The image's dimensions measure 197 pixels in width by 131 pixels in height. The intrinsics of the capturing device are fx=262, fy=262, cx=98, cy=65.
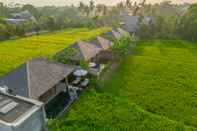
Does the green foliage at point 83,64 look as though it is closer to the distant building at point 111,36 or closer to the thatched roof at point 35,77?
the thatched roof at point 35,77

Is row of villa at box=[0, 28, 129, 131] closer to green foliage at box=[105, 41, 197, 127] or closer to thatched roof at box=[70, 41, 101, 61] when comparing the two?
thatched roof at box=[70, 41, 101, 61]

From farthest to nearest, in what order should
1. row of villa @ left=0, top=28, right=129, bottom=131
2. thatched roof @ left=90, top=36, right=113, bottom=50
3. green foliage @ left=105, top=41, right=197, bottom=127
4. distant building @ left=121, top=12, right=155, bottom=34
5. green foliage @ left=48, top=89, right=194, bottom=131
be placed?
distant building @ left=121, top=12, right=155, bottom=34 → thatched roof @ left=90, top=36, right=113, bottom=50 → green foliage @ left=105, top=41, right=197, bottom=127 → green foliage @ left=48, top=89, right=194, bottom=131 → row of villa @ left=0, top=28, right=129, bottom=131

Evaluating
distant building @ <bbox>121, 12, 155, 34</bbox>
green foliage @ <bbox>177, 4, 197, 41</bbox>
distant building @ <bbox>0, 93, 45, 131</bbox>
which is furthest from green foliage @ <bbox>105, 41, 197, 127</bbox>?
distant building @ <bbox>121, 12, 155, 34</bbox>

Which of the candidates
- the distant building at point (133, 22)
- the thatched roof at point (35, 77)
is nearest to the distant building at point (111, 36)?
the distant building at point (133, 22)

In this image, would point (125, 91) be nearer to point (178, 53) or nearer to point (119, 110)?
point (119, 110)

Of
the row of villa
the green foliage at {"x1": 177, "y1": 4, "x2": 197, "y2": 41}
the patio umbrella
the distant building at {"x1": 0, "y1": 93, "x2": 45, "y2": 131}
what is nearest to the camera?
the distant building at {"x1": 0, "y1": 93, "x2": 45, "y2": 131}

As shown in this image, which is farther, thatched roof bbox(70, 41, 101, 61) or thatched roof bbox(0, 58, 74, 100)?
thatched roof bbox(70, 41, 101, 61)

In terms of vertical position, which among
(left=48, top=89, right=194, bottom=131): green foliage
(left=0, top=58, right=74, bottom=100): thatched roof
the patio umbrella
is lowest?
(left=48, top=89, right=194, bottom=131): green foliage
